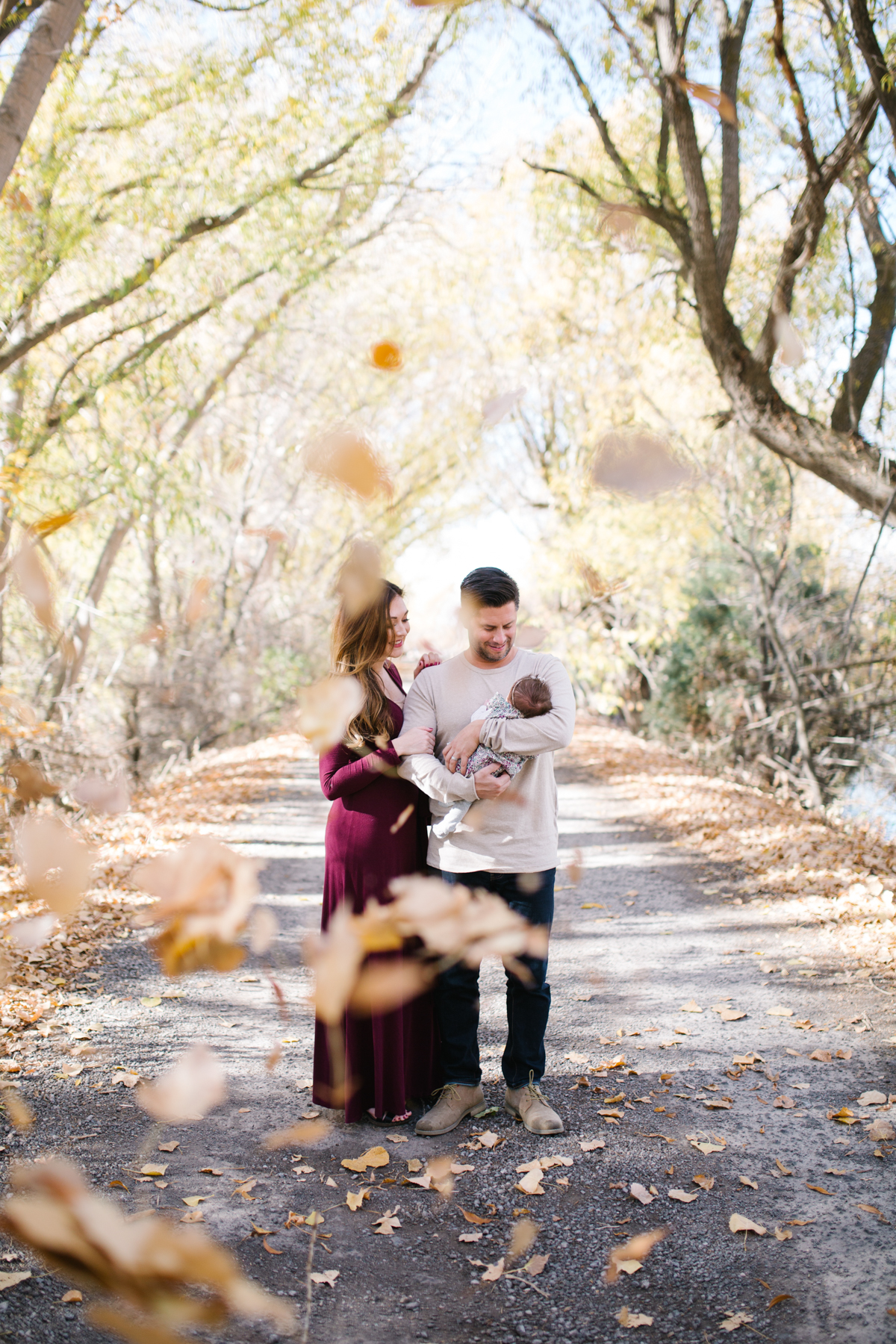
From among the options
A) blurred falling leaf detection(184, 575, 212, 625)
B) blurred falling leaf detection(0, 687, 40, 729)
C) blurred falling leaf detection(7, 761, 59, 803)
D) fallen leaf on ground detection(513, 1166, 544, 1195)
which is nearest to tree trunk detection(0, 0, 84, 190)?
blurred falling leaf detection(0, 687, 40, 729)

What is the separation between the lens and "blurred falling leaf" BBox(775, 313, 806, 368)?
756 cm

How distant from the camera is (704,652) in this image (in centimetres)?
1338

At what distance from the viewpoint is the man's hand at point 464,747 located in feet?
9.80

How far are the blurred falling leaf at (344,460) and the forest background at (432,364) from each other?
0.09m

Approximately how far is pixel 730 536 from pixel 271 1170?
8024 millimetres

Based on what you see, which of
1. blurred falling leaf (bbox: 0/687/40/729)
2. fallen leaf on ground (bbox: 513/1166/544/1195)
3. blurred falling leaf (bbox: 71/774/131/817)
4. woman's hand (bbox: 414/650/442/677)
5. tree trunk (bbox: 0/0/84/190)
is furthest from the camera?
blurred falling leaf (bbox: 71/774/131/817)

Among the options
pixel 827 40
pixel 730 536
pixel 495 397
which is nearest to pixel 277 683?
pixel 495 397

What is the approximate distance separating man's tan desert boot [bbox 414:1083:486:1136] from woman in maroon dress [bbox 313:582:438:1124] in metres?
0.12

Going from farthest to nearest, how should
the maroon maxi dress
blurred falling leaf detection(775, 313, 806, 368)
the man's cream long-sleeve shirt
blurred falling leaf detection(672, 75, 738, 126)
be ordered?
blurred falling leaf detection(775, 313, 806, 368), blurred falling leaf detection(672, 75, 738, 126), the maroon maxi dress, the man's cream long-sleeve shirt

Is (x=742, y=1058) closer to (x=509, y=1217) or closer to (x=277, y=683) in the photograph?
(x=509, y=1217)

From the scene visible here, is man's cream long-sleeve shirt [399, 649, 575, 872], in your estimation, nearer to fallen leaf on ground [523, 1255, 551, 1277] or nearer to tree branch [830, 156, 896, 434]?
fallen leaf on ground [523, 1255, 551, 1277]

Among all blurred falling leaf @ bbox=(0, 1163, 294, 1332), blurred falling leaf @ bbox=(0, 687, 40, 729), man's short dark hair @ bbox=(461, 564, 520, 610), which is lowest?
blurred falling leaf @ bbox=(0, 1163, 294, 1332)

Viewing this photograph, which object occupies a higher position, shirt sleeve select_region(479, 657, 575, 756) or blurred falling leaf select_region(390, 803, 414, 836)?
shirt sleeve select_region(479, 657, 575, 756)

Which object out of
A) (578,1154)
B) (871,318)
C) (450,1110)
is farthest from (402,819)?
(871,318)
